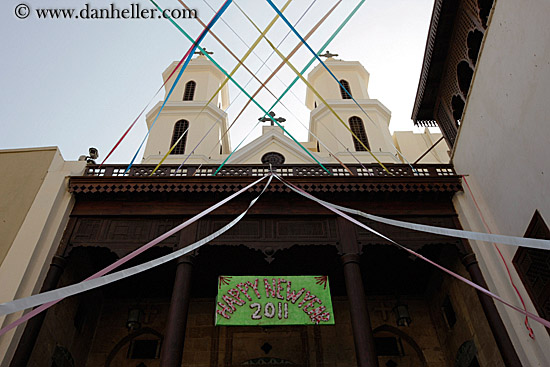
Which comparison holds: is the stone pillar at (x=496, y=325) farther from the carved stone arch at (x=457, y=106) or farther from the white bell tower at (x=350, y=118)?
the white bell tower at (x=350, y=118)

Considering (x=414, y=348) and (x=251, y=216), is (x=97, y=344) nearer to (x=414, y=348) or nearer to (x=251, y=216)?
(x=251, y=216)

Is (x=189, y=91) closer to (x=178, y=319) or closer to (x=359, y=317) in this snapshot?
(x=178, y=319)

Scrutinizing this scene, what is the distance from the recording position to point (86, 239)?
896 cm

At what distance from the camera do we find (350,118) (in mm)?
18672

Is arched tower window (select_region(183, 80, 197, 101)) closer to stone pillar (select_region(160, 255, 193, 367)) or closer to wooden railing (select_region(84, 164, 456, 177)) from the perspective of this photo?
wooden railing (select_region(84, 164, 456, 177))

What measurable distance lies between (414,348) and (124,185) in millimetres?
7803

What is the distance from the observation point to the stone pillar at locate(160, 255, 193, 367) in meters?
7.12

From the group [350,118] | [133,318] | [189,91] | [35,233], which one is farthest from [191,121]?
[35,233]

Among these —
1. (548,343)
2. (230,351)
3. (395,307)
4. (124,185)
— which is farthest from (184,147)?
(548,343)

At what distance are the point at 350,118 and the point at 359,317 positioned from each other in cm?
1224

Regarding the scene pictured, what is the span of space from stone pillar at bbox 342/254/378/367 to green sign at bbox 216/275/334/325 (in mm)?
476

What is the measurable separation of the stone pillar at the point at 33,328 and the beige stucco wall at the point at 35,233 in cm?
11

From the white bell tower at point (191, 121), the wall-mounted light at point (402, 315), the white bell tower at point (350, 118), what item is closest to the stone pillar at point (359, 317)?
the wall-mounted light at point (402, 315)

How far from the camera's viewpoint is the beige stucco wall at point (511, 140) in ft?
22.5
